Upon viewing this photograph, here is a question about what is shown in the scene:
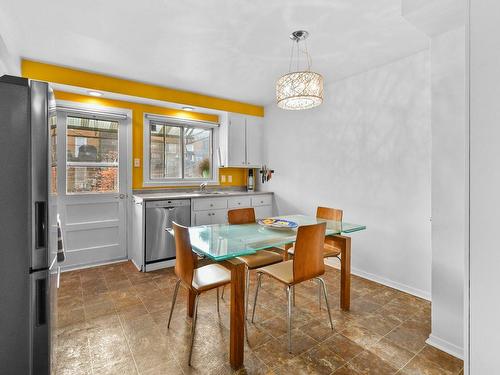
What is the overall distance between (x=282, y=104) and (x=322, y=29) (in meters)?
0.71

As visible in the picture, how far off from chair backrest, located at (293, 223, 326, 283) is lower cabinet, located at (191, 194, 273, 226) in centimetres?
210

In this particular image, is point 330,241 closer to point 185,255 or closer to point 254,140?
point 185,255

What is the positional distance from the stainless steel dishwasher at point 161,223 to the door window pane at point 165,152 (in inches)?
31.5

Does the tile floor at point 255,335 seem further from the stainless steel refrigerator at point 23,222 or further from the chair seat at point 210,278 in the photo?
the stainless steel refrigerator at point 23,222

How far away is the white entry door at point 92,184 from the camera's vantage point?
335 cm

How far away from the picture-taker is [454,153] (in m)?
1.82

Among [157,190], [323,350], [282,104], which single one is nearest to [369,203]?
[282,104]

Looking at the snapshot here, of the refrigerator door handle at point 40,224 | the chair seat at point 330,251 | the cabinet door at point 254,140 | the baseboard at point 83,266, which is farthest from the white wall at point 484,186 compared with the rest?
the baseboard at point 83,266

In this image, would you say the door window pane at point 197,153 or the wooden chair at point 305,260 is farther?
the door window pane at point 197,153

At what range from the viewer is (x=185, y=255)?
5.83 feet

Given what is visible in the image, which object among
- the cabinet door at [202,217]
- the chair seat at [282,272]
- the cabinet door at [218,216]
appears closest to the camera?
the chair seat at [282,272]

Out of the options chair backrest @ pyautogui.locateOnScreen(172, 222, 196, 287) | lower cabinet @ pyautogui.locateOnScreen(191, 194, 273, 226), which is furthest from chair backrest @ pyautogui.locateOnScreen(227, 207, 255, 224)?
lower cabinet @ pyautogui.locateOnScreen(191, 194, 273, 226)

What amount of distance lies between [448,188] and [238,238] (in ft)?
5.16

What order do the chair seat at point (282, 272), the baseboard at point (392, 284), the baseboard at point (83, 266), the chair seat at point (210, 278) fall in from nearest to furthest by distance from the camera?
the chair seat at point (210, 278), the chair seat at point (282, 272), the baseboard at point (392, 284), the baseboard at point (83, 266)
